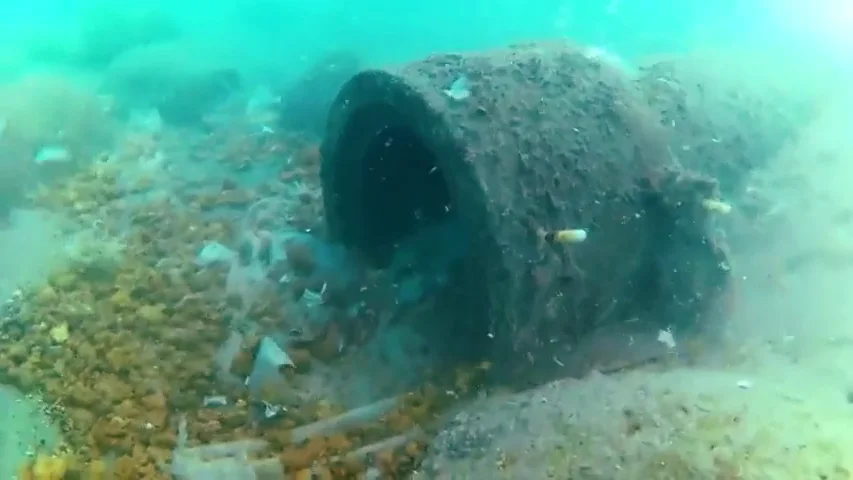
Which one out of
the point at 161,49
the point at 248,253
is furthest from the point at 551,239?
the point at 161,49

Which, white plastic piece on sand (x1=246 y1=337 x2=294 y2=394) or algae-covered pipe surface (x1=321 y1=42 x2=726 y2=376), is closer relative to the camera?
algae-covered pipe surface (x1=321 y1=42 x2=726 y2=376)

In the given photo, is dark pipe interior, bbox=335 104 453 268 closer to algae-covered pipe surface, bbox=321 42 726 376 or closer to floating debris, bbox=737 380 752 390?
algae-covered pipe surface, bbox=321 42 726 376

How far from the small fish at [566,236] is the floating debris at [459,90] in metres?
1.44

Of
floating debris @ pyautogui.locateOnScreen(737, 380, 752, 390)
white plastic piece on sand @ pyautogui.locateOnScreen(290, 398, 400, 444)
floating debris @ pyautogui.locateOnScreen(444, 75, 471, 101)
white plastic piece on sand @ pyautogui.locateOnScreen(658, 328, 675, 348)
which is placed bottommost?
white plastic piece on sand @ pyautogui.locateOnScreen(290, 398, 400, 444)

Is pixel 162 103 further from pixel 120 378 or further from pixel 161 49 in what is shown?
pixel 120 378

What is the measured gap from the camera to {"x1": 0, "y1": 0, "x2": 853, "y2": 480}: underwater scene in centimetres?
496

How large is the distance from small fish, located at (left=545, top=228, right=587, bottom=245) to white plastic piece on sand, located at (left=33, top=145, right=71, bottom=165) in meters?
8.95

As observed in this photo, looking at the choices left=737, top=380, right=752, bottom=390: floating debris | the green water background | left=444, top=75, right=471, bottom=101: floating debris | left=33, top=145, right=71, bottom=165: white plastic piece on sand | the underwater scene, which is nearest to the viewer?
the underwater scene

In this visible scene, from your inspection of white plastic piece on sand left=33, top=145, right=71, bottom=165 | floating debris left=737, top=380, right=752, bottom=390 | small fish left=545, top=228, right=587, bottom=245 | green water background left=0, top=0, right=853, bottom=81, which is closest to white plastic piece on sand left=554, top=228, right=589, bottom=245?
small fish left=545, top=228, right=587, bottom=245

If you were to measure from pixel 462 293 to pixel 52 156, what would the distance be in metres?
8.04

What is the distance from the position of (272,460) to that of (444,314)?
242 centimetres

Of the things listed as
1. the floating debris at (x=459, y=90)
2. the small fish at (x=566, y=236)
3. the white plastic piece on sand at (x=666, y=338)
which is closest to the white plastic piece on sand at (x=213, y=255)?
the floating debris at (x=459, y=90)

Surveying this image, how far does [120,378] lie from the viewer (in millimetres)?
5938

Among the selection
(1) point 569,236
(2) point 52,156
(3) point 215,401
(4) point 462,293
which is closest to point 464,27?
(2) point 52,156
